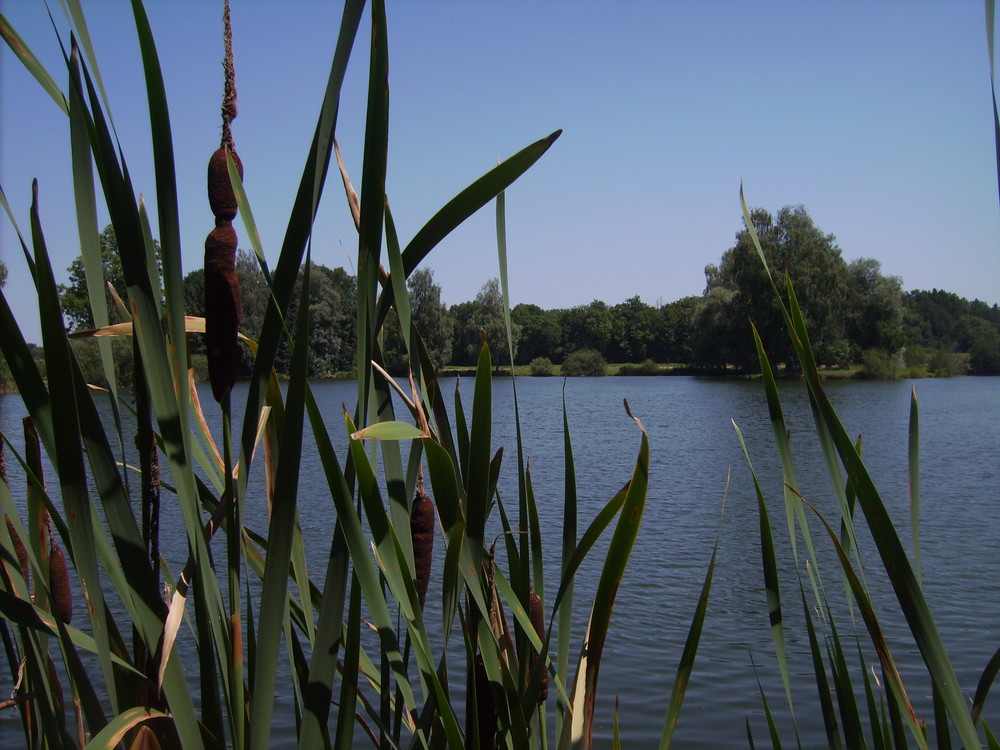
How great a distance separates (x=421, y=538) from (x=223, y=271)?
15.0 inches

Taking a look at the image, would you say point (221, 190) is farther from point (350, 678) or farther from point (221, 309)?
point (350, 678)

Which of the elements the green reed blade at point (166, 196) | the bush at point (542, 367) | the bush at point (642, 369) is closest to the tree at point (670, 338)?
the bush at point (642, 369)

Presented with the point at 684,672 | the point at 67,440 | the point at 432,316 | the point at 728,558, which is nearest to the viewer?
the point at 67,440

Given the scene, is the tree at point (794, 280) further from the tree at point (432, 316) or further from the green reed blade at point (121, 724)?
the green reed blade at point (121, 724)

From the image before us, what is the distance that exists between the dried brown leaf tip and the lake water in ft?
2.48

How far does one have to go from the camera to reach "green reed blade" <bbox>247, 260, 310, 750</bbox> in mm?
672

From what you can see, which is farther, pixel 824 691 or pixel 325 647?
pixel 824 691

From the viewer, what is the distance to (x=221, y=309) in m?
0.70

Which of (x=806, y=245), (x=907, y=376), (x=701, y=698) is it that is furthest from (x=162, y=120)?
(x=907, y=376)

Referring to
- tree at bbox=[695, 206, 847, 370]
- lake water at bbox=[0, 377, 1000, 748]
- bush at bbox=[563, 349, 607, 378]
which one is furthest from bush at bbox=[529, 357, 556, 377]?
lake water at bbox=[0, 377, 1000, 748]

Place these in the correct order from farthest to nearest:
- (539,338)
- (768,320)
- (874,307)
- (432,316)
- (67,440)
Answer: (539,338), (432,316), (874,307), (768,320), (67,440)

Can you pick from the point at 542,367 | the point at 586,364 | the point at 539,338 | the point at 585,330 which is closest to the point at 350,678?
the point at 586,364

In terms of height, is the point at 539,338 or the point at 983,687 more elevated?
the point at 539,338

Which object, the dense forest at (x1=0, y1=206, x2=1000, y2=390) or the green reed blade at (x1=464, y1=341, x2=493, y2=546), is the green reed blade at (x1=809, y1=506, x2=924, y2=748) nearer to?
the green reed blade at (x1=464, y1=341, x2=493, y2=546)
